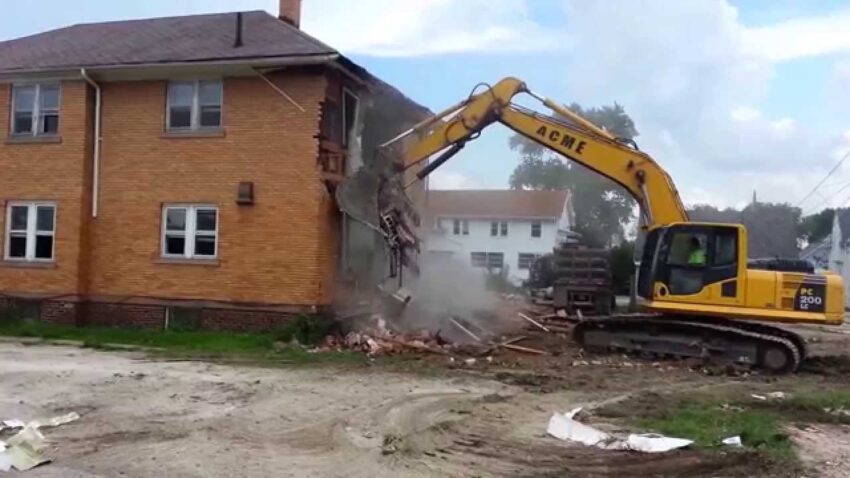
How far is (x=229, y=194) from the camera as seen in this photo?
18.8m

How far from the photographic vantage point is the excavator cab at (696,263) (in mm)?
15461

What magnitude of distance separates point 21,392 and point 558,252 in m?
20.2

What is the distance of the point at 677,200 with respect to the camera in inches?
655

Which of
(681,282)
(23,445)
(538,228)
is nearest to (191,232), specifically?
(681,282)

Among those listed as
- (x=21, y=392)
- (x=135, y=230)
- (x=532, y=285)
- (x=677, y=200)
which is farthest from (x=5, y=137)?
(x=532, y=285)

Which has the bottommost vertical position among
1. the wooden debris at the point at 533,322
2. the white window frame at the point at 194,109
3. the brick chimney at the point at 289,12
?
the wooden debris at the point at 533,322

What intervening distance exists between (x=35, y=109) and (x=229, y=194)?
5.44 meters

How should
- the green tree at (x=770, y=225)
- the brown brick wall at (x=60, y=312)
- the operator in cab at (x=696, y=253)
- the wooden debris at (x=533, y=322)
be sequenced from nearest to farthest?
1. the operator in cab at (x=696, y=253)
2. the brown brick wall at (x=60, y=312)
3. the wooden debris at (x=533, y=322)
4. the green tree at (x=770, y=225)

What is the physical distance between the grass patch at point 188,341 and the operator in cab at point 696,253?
6.03 meters

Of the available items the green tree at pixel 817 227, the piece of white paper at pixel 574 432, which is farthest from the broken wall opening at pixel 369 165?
the green tree at pixel 817 227

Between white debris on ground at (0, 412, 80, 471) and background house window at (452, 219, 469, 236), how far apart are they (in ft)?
178

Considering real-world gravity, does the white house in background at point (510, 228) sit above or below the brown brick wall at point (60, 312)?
above

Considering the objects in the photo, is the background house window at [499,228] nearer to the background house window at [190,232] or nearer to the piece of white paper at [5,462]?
the background house window at [190,232]

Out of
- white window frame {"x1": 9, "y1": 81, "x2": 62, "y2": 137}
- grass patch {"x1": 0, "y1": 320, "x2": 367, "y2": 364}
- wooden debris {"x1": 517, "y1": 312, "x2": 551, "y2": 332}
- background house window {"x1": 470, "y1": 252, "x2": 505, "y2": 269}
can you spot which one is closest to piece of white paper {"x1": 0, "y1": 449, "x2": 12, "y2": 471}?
grass patch {"x1": 0, "y1": 320, "x2": 367, "y2": 364}
